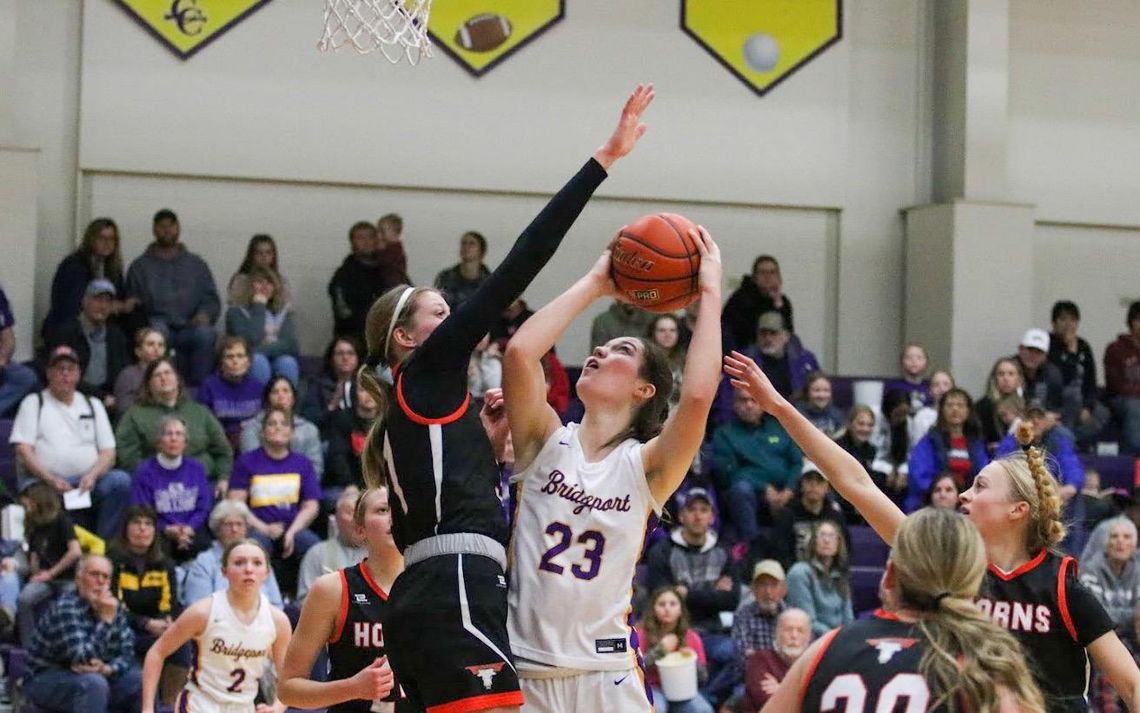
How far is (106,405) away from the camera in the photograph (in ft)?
37.4

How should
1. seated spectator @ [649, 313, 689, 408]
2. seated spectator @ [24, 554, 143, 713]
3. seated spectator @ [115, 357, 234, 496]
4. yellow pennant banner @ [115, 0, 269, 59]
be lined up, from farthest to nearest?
1. yellow pennant banner @ [115, 0, 269, 59]
2. seated spectator @ [649, 313, 689, 408]
3. seated spectator @ [115, 357, 234, 496]
4. seated spectator @ [24, 554, 143, 713]

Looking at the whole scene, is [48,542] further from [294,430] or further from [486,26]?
[486,26]

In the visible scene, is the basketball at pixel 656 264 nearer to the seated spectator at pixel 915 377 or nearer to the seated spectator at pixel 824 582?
the seated spectator at pixel 824 582

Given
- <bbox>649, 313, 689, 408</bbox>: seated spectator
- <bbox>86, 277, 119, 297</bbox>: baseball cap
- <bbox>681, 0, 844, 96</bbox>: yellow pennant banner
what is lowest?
<bbox>649, 313, 689, 408</bbox>: seated spectator

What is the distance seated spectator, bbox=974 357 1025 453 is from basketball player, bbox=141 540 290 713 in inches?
259

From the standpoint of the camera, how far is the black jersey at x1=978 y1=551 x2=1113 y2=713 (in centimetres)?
434

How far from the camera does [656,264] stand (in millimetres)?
4438

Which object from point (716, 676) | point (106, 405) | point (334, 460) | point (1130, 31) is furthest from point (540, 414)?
point (1130, 31)

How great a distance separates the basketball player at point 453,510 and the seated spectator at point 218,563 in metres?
5.30

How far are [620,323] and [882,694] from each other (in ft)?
32.2

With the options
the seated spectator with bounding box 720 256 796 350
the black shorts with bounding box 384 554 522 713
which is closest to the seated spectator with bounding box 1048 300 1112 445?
the seated spectator with bounding box 720 256 796 350

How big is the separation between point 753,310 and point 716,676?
4341mm

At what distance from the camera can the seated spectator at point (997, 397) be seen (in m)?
12.4

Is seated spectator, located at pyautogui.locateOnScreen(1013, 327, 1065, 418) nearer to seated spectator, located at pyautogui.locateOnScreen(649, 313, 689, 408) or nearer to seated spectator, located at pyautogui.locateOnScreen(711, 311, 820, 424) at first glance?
seated spectator, located at pyautogui.locateOnScreen(711, 311, 820, 424)
